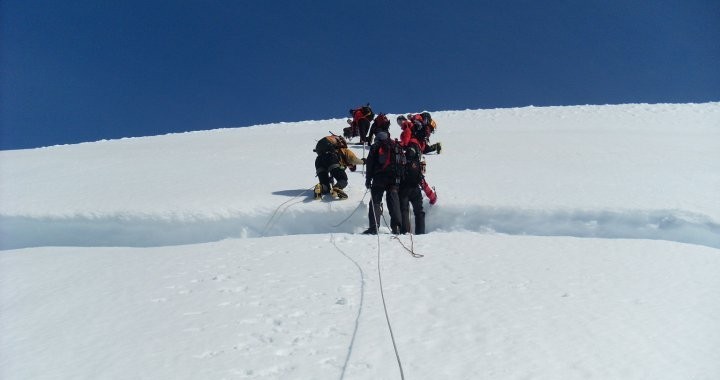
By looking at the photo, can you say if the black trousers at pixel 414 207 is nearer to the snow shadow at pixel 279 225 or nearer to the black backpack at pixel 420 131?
the snow shadow at pixel 279 225

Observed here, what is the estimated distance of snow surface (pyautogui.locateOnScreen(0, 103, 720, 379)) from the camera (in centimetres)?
269

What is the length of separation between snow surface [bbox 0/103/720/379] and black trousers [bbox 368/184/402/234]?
0.44m

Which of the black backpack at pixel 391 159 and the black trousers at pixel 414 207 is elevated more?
the black backpack at pixel 391 159

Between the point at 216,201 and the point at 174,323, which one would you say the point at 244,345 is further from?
the point at 216,201

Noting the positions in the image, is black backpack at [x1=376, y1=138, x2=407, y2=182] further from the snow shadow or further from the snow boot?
the snow boot

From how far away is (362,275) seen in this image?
397 centimetres

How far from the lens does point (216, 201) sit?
20.7 ft

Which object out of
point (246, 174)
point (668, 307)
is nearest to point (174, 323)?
point (668, 307)

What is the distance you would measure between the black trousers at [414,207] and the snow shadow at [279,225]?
1.07ft

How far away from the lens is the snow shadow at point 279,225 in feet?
18.1

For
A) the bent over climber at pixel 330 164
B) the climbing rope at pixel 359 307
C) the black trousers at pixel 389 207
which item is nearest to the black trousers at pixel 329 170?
the bent over climber at pixel 330 164

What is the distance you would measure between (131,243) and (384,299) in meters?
3.74

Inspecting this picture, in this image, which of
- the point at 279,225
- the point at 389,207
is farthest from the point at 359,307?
the point at 279,225

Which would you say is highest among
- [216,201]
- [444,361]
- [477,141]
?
[477,141]
